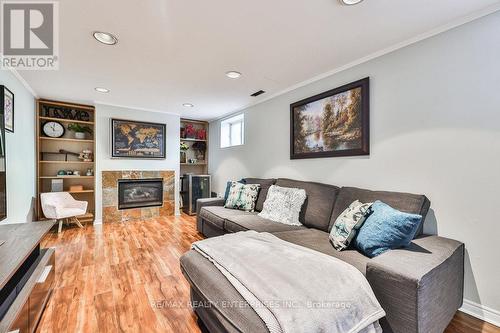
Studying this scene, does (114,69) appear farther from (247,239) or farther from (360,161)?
(360,161)

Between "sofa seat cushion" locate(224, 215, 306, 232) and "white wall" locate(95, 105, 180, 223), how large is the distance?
2.68 m

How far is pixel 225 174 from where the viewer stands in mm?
4891

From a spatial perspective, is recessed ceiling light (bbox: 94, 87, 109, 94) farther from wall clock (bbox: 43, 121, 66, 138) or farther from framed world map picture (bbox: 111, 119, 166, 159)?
wall clock (bbox: 43, 121, 66, 138)

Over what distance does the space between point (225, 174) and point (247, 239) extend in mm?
3128

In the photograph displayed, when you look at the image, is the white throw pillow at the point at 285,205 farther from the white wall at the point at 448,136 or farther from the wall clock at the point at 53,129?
the wall clock at the point at 53,129

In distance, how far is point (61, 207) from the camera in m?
3.85

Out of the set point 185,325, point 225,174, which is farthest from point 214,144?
point 185,325

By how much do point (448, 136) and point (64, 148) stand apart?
5728 millimetres

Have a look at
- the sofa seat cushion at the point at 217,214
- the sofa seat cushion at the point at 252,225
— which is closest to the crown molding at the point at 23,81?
the sofa seat cushion at the point at 217,214

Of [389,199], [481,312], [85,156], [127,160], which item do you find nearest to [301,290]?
[389,199]

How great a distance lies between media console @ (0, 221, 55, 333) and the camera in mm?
1193

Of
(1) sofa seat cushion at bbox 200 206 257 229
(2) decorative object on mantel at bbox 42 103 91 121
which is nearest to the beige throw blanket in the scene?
(1) sofa seat cushion at bbox 200 206 257 229

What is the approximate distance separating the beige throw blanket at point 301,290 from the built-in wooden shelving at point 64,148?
13.3 feet

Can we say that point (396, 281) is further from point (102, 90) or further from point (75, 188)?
point (75, 188)
